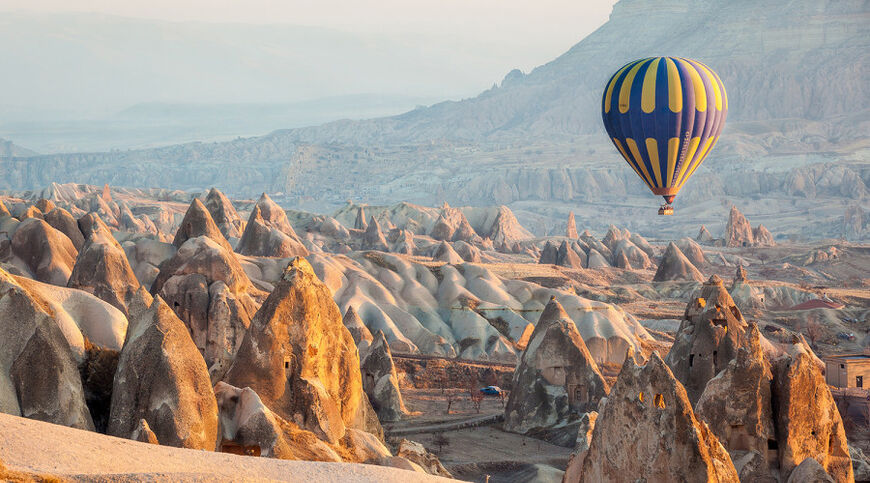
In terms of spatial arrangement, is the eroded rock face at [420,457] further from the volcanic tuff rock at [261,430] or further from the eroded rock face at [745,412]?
the eroded rock face at [745,412]

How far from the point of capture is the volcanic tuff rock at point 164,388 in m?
22.7

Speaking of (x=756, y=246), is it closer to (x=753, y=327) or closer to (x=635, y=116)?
(x=635, y=116)

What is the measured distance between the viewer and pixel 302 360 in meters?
28.2

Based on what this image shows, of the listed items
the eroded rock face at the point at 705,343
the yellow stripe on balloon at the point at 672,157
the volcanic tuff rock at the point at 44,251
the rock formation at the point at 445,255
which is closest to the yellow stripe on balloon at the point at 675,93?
the yellow stripe on balloon at the point at 672,157

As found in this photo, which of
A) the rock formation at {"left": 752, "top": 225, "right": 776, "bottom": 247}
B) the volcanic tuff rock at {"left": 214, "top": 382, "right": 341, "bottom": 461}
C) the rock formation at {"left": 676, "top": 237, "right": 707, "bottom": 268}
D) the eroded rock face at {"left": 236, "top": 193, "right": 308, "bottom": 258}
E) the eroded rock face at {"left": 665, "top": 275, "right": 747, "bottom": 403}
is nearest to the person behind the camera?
the volcanic tuff rock at {"left": 214, "top": 382, "right": 341, "bottom": 461}

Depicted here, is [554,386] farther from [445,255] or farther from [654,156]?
[445,255]

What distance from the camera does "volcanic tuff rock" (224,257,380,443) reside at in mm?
27250

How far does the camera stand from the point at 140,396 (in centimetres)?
2327

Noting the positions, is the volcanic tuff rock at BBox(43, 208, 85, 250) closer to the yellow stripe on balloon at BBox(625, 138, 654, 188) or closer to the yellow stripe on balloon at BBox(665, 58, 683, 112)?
the yellow stripe on balloon at BBox(625, 138, 654, 188)

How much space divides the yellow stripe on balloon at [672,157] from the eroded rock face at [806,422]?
89.5 ft

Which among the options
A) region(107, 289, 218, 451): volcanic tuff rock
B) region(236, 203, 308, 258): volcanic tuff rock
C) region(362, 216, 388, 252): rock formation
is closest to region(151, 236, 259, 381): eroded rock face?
region(107, 289, 218, 451): volcanic tuff rock

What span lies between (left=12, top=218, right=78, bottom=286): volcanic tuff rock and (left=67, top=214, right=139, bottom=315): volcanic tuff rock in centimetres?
566

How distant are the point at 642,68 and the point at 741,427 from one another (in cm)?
2914

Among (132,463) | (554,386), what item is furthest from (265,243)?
(132,463)
